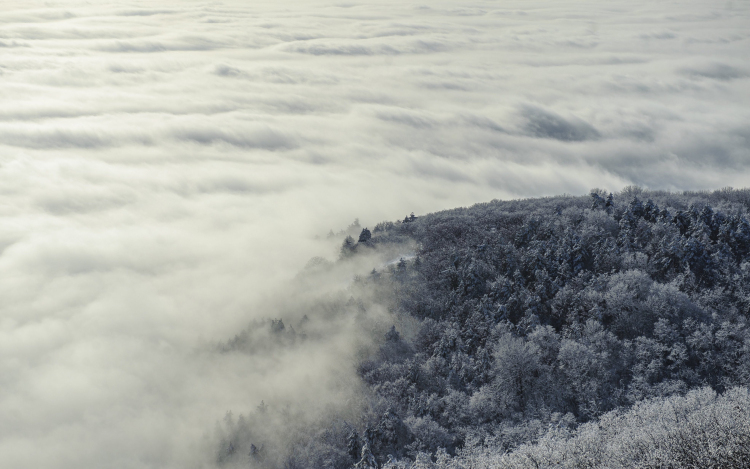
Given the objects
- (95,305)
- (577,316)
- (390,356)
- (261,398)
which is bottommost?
(95,305)

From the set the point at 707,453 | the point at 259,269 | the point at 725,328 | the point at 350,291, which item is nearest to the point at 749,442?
the point at 707,453

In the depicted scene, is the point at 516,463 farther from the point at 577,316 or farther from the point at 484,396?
the point at 577,316

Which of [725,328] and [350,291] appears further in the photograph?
[350,291]

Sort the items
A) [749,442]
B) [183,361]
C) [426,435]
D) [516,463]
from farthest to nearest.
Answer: [183,361] → [426,435] → [516,463] → [749,442]

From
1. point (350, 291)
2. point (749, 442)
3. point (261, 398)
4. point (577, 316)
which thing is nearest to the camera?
point (749, 442)

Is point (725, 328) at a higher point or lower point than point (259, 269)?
higher

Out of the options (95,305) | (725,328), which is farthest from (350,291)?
Result: (95,305)

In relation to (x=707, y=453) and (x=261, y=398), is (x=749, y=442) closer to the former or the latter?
(x=707, y=453)
